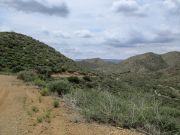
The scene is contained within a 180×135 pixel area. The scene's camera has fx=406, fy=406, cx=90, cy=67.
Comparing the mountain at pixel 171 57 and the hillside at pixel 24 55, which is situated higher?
the mountain at pixel 171 57

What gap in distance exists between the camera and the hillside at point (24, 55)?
159ft

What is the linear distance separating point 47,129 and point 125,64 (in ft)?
476

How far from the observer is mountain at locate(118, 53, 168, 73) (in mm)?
147750

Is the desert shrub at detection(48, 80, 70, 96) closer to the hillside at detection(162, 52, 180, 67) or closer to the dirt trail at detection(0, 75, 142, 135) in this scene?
the dirt trail at detection(0, 75, 142, 135)

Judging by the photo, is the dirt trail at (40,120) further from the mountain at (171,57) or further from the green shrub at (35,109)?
the mountain at (171,57)

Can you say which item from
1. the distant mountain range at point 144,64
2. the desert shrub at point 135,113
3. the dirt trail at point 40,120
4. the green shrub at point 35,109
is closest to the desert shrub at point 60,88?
the dirt trail at point 40,120

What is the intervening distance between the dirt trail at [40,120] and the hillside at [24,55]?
27.8 meters

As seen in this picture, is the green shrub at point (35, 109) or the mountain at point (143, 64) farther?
the mountain at point (143, 64)

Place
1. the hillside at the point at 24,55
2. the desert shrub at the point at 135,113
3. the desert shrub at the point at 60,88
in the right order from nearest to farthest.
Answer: the desert shrub at the point at 135,113 < the desert shrub at the point at 60,88 < the hillside at the point at 24,55

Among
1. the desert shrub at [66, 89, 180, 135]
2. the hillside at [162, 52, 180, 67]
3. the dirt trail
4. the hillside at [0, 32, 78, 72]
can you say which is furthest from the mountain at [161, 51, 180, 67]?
the desert shrub at [66, 89, 180, 135]

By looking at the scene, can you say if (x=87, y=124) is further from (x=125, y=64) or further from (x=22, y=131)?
(x=125, y=64)

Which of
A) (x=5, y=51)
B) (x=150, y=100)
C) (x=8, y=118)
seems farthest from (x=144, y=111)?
(x=5, y=51)

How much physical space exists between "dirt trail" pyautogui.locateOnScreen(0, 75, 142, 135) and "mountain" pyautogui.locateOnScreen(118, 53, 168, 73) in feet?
415

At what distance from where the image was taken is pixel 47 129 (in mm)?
12789
